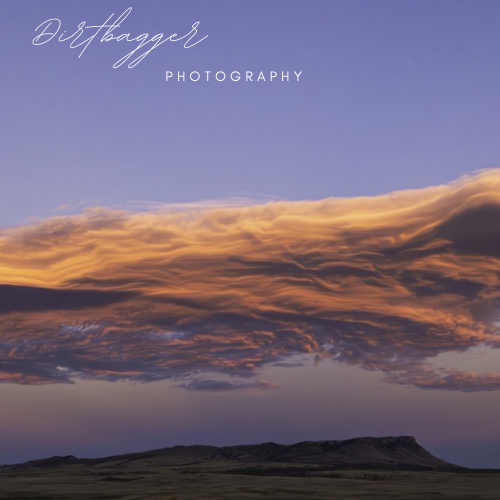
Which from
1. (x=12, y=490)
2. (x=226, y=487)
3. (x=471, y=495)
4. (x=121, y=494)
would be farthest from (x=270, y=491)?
(x=12, y=490)

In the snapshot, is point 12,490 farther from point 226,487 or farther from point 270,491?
point 270,491

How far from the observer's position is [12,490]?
14612 centimetres

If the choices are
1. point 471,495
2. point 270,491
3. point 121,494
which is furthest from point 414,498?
point 121,494

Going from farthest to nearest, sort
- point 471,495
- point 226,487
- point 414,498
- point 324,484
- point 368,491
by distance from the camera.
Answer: point 324,484 < point 226,487 < point 368,491 < point 471,495 < point 414,498

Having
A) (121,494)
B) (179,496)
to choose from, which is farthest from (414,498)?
(121,494)

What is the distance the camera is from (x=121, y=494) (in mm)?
132375

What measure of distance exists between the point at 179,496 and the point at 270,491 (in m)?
22.1

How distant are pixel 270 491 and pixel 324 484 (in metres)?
30.5

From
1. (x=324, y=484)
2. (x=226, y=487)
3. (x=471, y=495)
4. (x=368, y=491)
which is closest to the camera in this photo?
(x=471, y=495)

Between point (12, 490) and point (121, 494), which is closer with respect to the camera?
point (121, 494)

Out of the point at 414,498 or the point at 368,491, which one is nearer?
the point at 414,498

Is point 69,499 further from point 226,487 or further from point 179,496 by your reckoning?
point 226,487

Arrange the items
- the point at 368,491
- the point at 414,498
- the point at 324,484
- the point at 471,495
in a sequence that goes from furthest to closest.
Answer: the point at 324,484 → the point at 368,491 → the point at 471,495 → the point at 414,498

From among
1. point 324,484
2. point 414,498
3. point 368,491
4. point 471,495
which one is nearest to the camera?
point 414,498
